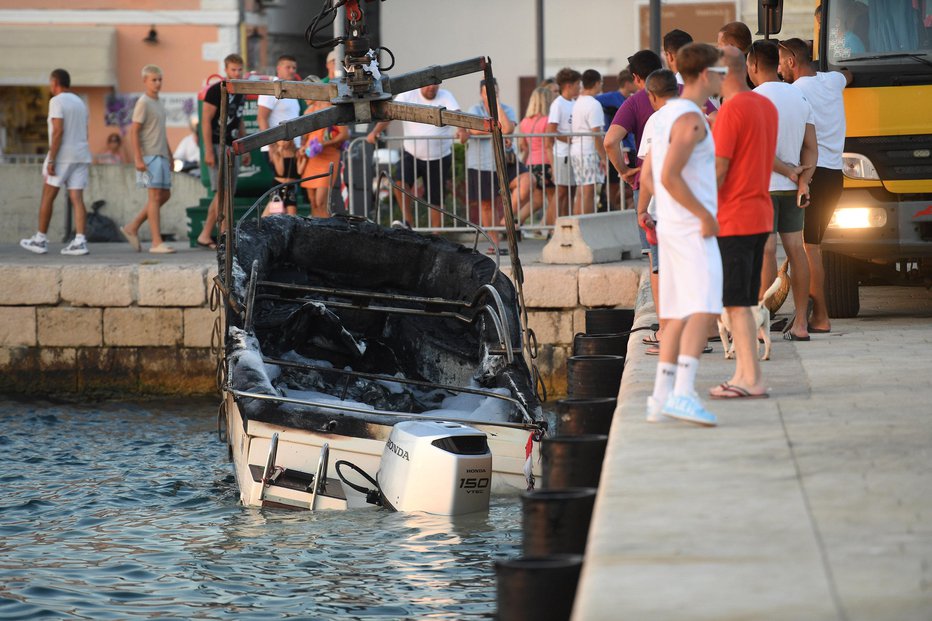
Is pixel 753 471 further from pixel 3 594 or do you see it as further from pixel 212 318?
pixel 212 318

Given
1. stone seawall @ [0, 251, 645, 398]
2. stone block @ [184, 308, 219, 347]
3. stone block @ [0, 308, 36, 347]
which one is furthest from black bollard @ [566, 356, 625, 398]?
stone block @ [0, 308, 36, 347]

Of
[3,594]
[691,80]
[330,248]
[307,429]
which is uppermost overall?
[691,80]

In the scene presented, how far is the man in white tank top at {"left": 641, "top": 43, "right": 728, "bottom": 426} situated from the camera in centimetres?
606

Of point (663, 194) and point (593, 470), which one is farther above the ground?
point (663, 194)

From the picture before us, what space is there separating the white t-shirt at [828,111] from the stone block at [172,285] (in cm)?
651

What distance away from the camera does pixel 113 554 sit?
331 inches

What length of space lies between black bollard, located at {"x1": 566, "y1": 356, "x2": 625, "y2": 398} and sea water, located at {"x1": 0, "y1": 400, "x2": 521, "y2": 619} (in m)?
0.85

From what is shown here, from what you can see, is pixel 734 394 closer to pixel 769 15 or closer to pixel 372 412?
pixel 372 412

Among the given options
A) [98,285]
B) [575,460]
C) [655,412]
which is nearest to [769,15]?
[655,412]

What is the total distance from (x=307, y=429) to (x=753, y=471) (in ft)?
11.6

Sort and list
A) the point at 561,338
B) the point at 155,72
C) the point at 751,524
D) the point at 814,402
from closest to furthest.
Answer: the point at 751,524 < the point at 814,402 < the point at 561,338 < the point at 155,72

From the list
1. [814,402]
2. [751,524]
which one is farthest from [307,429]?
[751,524]

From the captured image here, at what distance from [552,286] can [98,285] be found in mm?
4255

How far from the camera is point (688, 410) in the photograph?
6.07m
